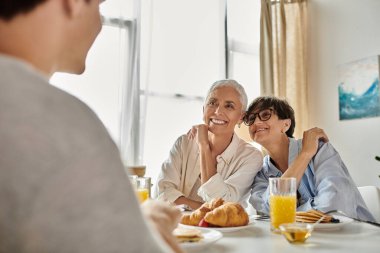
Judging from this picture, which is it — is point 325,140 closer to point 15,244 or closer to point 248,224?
point 248,224

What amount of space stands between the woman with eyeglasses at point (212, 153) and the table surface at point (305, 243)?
91cm

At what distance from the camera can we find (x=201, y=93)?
4.01 metres

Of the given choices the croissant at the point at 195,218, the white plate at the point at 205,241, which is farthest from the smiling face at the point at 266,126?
the white plate at the point at 205,241

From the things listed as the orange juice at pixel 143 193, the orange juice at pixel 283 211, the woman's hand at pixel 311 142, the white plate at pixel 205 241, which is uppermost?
the woman's hand at pixel 311 142

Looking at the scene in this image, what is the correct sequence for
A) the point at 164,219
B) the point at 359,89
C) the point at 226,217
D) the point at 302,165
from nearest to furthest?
1. the point at 164,219
2. the point at 226,217
3. the point at 302,165
4. the point at 359,89

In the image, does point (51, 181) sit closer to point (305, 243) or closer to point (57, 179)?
point (57, 179)

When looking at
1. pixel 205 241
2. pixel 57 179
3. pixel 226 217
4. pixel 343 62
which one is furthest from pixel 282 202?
pixel 343 62

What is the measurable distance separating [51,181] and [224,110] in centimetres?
193

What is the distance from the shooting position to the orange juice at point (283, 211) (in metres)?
1.16

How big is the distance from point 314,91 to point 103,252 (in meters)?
4.17

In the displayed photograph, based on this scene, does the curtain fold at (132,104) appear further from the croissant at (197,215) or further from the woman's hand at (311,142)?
the croissant at (197,215)

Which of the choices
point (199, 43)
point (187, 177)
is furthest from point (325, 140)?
point (199, 43)

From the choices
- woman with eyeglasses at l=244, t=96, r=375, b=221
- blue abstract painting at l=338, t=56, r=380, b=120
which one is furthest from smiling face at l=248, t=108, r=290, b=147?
blue abstract painting at l=338, t=56, r=380, b=120

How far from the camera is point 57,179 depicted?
32cm
